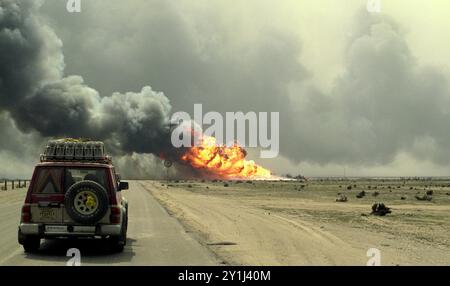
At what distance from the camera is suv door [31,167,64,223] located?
12489 millimetres

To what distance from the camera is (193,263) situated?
11406mm

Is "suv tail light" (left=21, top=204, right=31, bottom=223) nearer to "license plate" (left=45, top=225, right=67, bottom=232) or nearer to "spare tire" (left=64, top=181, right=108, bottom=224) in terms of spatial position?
"license plate" (left=45, top=225, right=67, bottom=232)

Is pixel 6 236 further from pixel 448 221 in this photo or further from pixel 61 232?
pixel 448 221

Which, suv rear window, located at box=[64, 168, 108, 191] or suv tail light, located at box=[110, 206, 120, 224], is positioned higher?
suv rear window, located at box=[64, 168, 108, 191]

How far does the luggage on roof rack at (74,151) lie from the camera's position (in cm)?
1377

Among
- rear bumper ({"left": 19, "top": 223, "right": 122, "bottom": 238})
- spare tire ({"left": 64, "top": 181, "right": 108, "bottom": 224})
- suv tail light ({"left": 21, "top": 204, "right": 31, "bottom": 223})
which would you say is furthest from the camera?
suv tail light ({"left": 21, "top": 204, "right": 31, "bottom": 223})

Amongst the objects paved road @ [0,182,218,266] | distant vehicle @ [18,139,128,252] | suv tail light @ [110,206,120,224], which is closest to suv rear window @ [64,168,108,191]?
distant vehicle @ [18,139,128,252]

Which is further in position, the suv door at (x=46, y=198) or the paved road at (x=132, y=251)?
the suv door at (x=46, y=198)

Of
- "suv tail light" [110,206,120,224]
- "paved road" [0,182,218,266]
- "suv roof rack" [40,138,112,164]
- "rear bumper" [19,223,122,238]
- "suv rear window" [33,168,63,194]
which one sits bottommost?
"paved road" [0,182,218,266]

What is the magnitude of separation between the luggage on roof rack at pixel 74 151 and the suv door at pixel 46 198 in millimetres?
997

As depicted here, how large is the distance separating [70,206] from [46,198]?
0.70 meters

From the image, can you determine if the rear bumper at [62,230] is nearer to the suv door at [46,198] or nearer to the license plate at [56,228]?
the license plate at [56,228]

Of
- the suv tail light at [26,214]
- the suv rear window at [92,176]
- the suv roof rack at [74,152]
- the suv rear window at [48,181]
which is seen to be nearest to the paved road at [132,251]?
the suv tail light at [26,214]
